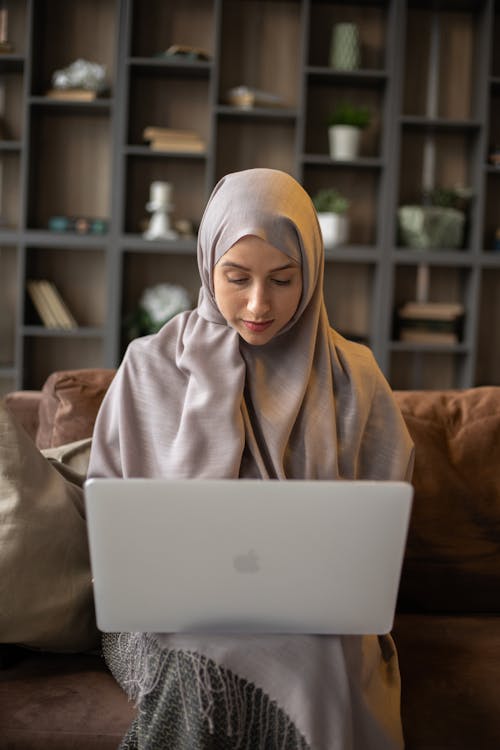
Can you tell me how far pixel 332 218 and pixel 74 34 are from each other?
1.45 metres

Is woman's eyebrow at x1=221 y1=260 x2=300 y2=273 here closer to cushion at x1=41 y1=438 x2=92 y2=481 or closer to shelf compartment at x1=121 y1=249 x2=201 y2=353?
cushion at x1=41 y1=438 x2=92 y2=481

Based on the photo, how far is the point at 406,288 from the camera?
4.32m

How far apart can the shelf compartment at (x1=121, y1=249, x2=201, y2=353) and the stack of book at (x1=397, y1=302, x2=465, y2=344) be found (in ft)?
3.19

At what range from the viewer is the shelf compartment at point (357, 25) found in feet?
13.6

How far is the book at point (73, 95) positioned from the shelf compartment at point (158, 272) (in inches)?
27.8

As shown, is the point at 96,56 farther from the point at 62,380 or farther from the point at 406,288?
the point at 62,380

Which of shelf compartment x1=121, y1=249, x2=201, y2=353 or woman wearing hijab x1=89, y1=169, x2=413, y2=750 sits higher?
shelf compartment x1=121, y1=249, x2=201, y2=353

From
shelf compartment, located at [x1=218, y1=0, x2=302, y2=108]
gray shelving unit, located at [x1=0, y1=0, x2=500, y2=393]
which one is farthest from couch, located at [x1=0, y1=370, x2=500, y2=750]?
shelf compartment, located at [x1=218, y1=0, x2=302, y2=108]

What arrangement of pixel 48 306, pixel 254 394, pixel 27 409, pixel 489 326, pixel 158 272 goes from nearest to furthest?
pixel 254 394 < pixel 27 409 < pixel 48 306 < pixel 158 272 < pixel 489 326

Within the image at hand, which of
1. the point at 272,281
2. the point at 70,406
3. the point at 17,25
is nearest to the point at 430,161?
the point at 17,25

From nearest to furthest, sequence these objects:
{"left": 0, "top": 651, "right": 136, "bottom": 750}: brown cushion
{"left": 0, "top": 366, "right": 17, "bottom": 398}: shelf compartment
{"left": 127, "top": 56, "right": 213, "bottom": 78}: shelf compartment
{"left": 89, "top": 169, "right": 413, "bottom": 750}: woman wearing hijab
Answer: {"left": 89, "top": 169, "right": 413, "bottom": 750}: woman wearing hijab → {"left": 0, "top": 651, "right": 136, "bottom": 750}: brown cushion → {"left": 127, "top": 56, "right": 213, "bottom": 78}: shelf compartment → {"left": 0, "top": 366, "right": 17, "bottom": 398}: shelf compartment

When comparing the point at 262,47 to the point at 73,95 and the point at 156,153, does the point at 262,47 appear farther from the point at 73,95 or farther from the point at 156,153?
the point at 73,95

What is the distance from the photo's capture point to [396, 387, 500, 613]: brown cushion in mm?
1845

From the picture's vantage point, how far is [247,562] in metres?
1.12
